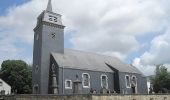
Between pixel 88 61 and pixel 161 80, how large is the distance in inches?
766

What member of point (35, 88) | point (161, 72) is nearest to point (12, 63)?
point (35, 88)

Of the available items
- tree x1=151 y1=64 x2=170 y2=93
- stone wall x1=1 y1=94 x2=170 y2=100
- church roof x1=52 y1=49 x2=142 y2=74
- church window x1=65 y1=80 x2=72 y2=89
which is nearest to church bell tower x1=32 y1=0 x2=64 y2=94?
church roof x1=52 y1=49 x2=142 y2=74

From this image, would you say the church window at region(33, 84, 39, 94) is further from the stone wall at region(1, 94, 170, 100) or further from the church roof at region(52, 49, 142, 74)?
the stone wall at region(1, 94, 170, 100)

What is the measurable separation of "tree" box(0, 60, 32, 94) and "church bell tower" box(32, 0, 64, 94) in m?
18.3

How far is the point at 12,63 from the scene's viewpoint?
56.1 m

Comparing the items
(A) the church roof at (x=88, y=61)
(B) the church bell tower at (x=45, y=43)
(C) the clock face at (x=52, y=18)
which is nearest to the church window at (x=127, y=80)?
(A) the church roof at (x=88, y=61)

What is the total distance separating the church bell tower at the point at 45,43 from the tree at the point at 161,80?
2427 centimetres

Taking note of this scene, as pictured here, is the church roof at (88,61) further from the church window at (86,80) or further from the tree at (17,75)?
the tree at (17,75)

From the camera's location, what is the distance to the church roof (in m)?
36.8

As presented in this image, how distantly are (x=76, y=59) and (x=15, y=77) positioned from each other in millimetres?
22069

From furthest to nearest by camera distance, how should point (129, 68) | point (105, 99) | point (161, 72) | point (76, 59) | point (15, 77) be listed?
point (15, 77) < point (161, 72) < point (129, 68) < point (76, 59) < point (105, 99)

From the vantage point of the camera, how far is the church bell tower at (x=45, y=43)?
36031 mm

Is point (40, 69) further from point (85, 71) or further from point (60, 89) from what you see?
point (85, 71)

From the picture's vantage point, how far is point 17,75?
55.3 meters
